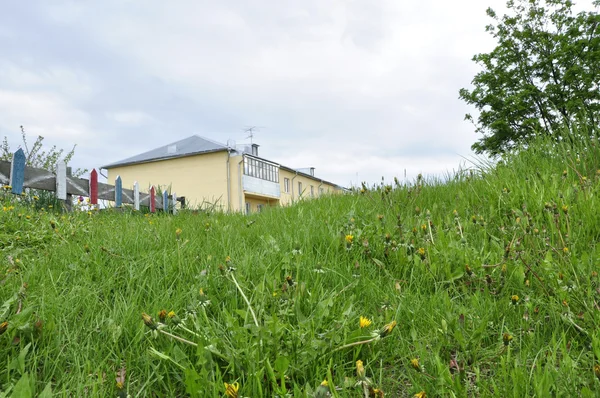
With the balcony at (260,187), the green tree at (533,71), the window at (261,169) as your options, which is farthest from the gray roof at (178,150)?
the green tree at (533,71)

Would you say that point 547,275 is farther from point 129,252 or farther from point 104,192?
point 104,192

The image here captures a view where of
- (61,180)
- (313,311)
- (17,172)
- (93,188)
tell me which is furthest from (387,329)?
(93,188)

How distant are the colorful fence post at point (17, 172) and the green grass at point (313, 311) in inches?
133

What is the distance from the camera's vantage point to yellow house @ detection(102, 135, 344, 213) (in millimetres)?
33344

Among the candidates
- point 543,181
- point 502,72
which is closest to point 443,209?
point 543,181

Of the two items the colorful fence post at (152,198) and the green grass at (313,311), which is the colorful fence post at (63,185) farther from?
the green grass at (313,311)

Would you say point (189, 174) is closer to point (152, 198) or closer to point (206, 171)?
point (206, 171)

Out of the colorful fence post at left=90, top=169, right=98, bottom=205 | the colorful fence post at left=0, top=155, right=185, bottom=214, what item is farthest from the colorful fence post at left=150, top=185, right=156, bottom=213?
the colorful fence post at left=90, top=169, right=98, bottom=205

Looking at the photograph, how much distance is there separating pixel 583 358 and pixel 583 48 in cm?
2747

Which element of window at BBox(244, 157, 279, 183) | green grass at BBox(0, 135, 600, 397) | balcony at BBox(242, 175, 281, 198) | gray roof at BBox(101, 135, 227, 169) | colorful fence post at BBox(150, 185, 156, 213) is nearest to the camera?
green grass at BBox(0, 135, 600, 397)

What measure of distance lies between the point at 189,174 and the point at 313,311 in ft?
114

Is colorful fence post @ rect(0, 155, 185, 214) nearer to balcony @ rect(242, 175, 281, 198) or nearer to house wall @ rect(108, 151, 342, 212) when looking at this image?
house wall @ rect(108, 151, 342, 212)

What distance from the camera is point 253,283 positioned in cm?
209

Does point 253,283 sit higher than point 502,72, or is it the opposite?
point 502,72
